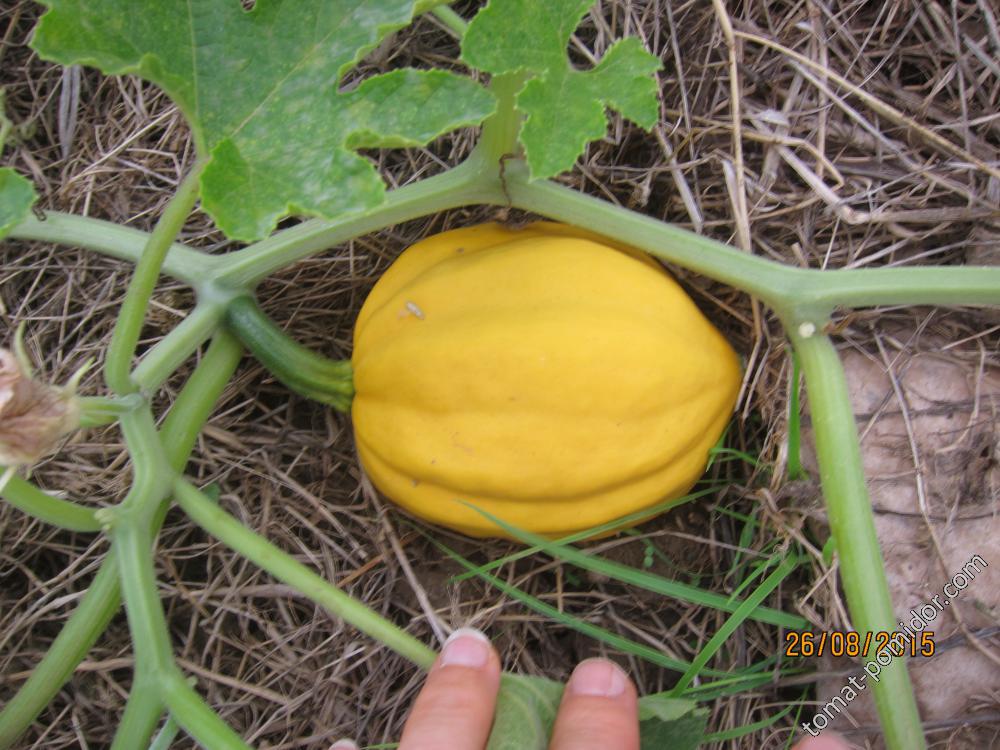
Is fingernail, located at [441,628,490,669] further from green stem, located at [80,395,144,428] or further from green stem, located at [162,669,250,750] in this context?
green stem, located at [80,395,144,428]

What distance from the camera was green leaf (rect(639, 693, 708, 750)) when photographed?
48.3 inches

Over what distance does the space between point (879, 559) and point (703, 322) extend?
0.43 m

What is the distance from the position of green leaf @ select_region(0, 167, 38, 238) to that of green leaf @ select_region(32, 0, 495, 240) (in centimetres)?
17

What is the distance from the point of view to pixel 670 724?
1.26 m

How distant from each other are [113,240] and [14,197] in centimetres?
35

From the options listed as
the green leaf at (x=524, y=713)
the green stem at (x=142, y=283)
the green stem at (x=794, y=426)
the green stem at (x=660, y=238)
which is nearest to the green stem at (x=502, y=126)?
the green stem at (x=660, y=238)

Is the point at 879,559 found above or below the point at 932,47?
below

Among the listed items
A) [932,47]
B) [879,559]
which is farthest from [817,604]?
[932,47]

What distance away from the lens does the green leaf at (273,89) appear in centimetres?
102

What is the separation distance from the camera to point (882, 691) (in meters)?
1.18

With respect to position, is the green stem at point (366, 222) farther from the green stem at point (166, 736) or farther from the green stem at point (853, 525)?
the green stem at point (166, 736)

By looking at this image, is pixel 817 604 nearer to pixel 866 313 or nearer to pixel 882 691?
pixel 882 691

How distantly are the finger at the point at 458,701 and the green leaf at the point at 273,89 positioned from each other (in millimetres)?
629
